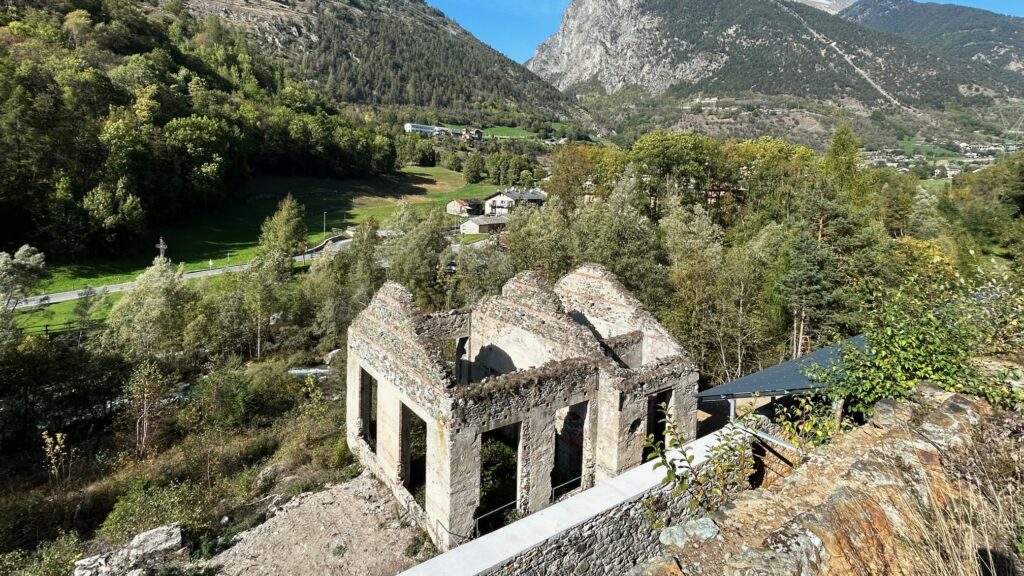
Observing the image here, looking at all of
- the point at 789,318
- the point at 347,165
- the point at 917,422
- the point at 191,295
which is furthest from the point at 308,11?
the point at 917,422

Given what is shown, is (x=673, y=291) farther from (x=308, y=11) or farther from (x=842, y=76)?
(x=308, y=11)

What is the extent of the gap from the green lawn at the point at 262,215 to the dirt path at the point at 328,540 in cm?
3111

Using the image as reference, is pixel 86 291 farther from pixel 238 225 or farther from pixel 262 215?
pixel 262 215

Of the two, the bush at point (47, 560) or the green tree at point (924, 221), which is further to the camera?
the green tree at point (924, 221)

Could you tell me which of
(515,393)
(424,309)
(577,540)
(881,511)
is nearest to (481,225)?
(424,309)

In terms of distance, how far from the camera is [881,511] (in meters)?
4.15

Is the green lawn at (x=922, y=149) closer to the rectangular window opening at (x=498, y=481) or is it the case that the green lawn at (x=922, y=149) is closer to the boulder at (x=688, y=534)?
the rectangular window opening at (x=498, y=481)

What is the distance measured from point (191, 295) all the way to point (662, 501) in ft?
89.1

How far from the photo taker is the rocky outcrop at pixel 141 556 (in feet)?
34.6

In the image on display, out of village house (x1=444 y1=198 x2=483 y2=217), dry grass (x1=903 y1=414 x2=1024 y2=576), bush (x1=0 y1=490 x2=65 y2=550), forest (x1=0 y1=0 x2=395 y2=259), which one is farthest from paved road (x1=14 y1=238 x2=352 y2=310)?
dry grass (x1=903 y1=414 x2=1024 y2=576)

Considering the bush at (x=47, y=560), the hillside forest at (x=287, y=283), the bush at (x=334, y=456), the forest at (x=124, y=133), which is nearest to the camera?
the bush at (x=47, y=560)

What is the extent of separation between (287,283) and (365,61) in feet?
535

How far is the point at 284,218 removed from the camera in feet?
134

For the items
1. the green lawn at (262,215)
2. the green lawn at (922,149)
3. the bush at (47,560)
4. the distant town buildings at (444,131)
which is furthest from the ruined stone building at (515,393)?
the green lawn at (922,149)
